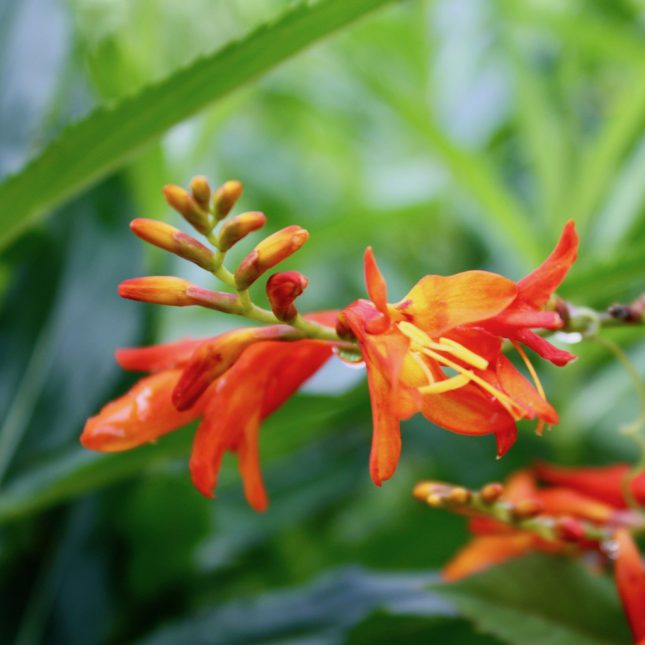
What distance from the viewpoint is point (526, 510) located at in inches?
21.8

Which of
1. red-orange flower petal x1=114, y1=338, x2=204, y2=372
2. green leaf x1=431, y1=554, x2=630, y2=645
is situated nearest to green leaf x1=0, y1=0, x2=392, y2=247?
red-orange flower petal x1=114, y1=338, x2=204, y2=372

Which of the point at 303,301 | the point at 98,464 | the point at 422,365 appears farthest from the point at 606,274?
the point at 303,301

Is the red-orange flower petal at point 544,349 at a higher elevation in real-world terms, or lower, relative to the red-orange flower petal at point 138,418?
lower

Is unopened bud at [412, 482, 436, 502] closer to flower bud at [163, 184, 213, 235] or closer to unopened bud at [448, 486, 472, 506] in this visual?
unopened bud at [448, 486, 472, 506]


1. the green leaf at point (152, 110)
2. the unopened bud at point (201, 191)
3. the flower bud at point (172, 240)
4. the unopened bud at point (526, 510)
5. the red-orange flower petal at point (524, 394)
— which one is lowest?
the unopened bud at point (526, 510)

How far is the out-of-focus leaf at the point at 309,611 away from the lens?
724mm

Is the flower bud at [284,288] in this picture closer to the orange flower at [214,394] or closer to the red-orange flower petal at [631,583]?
the orange flower at [214,394]

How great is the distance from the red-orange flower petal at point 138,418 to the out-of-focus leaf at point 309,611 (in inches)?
10.6

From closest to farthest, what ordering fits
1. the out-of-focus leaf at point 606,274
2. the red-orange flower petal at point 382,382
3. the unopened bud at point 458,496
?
1. the red-orange flower petal at point 382,382
2. the unopened bud at point 458,496
3. the out-of-focus leaf at point 606,274

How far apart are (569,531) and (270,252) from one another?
0.27m

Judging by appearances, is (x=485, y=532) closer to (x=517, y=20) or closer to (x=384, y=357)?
(x=384, y=357)

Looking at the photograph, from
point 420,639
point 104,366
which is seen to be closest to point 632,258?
point 420,639

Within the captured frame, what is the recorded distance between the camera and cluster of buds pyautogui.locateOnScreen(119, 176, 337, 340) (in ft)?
1.42

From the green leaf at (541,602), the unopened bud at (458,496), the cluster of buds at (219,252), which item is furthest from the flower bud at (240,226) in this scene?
the green leaf at (541,602)
